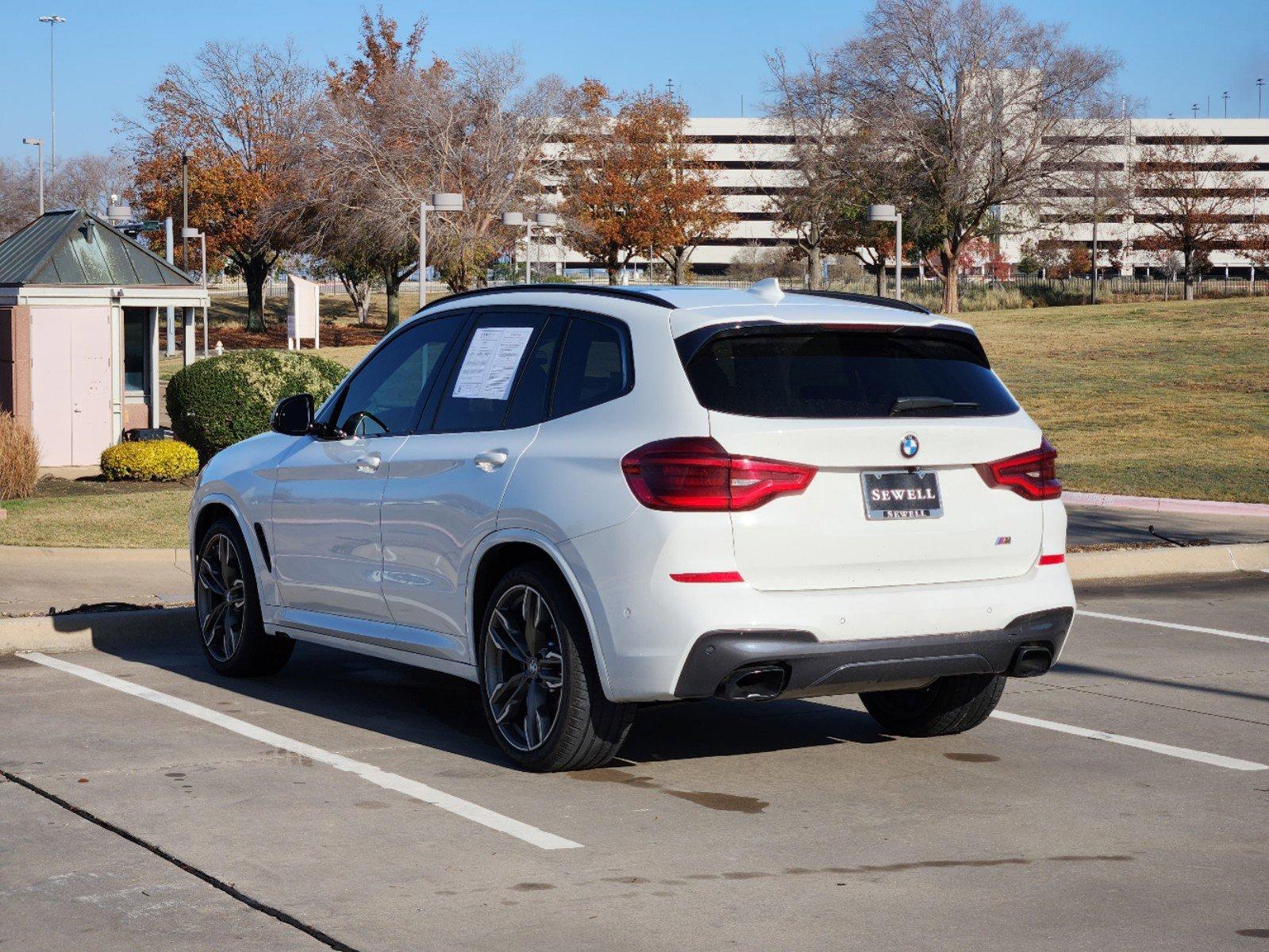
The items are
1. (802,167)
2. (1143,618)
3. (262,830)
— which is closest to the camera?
(262,830)

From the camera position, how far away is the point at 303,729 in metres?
7.53

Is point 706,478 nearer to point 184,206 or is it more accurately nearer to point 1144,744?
point 1144,744

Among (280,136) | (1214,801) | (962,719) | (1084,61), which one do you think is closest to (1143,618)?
(962,719)

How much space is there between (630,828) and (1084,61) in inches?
2363

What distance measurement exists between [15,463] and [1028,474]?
500 inches

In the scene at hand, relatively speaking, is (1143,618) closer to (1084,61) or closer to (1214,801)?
(1214,801)

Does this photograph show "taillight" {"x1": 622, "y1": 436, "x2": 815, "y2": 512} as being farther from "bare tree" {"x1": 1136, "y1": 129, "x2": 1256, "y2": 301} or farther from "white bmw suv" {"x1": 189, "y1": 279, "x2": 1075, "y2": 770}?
"bare tree" {"x1": 1136, "y1": 129, "x2": 1256, "y2": 301}

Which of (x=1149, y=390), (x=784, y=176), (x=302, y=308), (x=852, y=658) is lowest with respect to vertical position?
(x=852, y=658)

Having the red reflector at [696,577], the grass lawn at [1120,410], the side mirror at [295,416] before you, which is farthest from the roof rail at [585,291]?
the grass lawn at [1120,410]

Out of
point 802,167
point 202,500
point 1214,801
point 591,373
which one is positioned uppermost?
point 802,167

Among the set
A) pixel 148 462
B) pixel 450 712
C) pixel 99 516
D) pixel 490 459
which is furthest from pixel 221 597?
pixel 148 462

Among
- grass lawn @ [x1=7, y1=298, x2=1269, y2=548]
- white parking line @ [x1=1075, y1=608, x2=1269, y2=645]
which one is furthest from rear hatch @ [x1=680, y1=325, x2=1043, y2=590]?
grass lawn @ [x1=7, y1=298, x2=1269, y2=548]

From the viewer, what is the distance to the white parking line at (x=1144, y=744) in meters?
6.89

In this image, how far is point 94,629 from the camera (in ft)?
31.9
